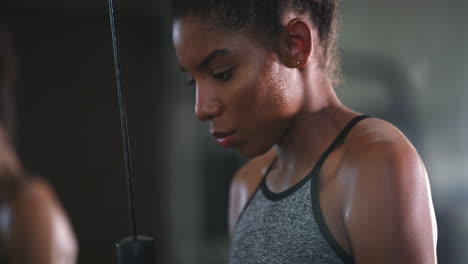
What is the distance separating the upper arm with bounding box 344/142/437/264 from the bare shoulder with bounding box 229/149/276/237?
17 cm

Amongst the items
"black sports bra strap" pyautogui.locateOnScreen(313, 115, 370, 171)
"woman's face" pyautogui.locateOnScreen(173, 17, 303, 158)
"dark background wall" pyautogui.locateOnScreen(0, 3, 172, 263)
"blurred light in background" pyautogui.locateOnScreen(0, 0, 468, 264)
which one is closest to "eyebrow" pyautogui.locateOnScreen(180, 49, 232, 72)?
"woman's face" pyautogui.locateOnScreen(173, 17, 303, 158)

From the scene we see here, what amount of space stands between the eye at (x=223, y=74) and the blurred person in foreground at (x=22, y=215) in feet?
0.50

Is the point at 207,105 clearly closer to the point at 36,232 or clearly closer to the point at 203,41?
the point at 203,41

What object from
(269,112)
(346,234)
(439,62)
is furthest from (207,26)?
(439,62)

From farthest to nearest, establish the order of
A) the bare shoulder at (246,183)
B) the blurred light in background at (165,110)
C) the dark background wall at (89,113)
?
the dark background wall at (89,113) < the blurred light in background at (165,110) < the bare shoulder at (246,183)

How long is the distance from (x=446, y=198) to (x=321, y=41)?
418mm

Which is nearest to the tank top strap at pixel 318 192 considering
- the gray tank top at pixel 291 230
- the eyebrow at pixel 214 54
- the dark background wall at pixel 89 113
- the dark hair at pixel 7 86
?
the gray tank top at pixel 291 230

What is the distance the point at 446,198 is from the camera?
0.76 m

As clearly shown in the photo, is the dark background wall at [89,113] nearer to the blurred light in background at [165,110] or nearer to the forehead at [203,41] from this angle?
the blurred light in background at [165,110]

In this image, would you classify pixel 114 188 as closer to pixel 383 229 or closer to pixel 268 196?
pixel 268 196

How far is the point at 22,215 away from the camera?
1.26ft

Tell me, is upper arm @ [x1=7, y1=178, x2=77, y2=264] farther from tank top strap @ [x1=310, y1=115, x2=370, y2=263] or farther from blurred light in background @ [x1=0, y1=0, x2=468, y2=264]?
blurred light in background @ [x1=0, y1=0, x2=468, y2=264]

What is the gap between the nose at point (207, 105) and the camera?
1.32ft

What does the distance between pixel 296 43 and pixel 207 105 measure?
8 cm
